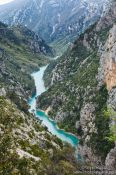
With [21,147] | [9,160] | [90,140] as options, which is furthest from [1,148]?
[90,140]

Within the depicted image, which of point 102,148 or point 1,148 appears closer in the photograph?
point 1,148

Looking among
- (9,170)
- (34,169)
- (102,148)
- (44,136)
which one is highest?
(102,148)

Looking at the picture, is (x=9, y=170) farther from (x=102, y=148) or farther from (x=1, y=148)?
(x=102, y=148)

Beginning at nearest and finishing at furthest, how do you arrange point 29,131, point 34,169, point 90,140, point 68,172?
point 34,169
point 68,172
point 29,131
point 90,140

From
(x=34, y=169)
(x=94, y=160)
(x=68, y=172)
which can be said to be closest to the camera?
(x=34, y=169)

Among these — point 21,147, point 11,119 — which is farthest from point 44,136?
point 21,147

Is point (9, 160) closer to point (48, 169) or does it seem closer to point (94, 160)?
point (48, 169)

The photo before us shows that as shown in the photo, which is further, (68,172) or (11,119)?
(11,119)

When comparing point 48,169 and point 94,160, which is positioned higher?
point 94,160

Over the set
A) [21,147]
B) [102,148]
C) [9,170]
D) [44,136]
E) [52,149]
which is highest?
[102,148]
